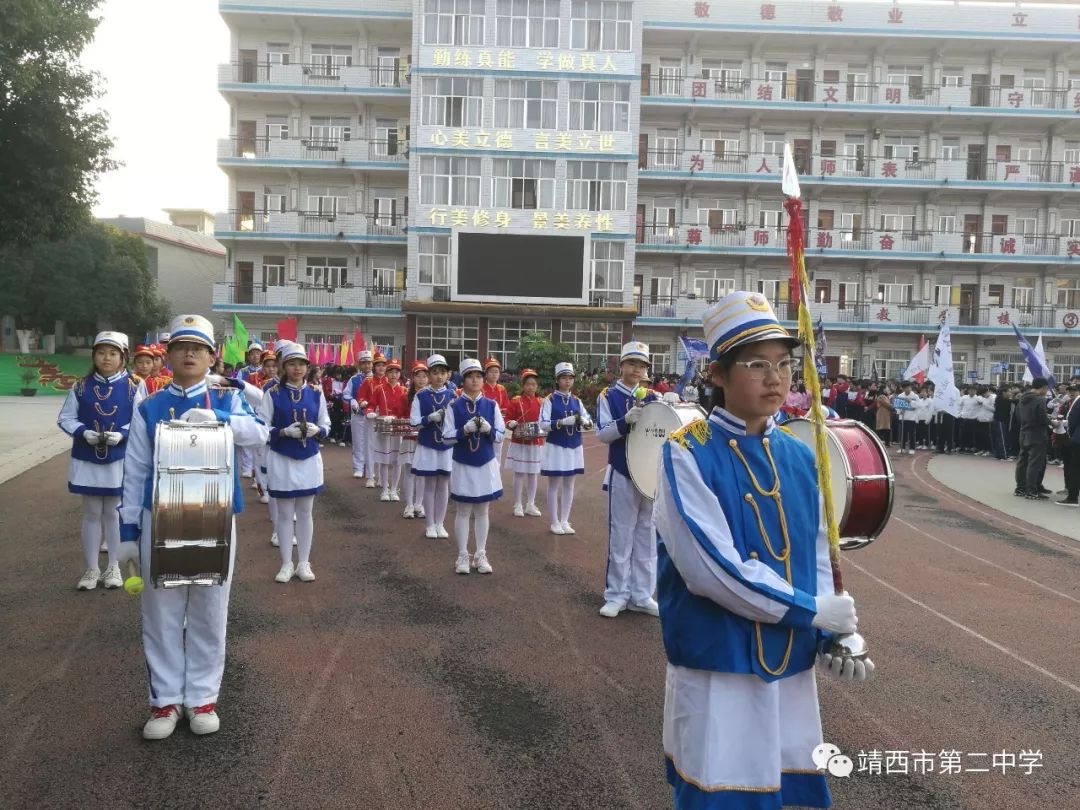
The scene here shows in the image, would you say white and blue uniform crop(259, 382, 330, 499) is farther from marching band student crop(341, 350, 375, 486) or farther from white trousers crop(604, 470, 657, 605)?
marching band student crop(341, 350, 375, 486)

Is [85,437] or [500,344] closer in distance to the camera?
[85,437]

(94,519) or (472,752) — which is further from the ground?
(94,519)

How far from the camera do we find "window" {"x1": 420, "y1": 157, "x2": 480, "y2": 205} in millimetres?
33500

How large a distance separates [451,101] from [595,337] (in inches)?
450

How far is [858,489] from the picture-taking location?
5.12 metres

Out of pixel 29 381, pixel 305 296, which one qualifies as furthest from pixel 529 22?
pixel 29 381

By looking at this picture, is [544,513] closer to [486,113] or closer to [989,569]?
[989,569]

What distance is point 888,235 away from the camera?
36875 mm

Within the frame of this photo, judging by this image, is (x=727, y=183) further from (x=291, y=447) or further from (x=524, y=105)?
(x=291, y=447)

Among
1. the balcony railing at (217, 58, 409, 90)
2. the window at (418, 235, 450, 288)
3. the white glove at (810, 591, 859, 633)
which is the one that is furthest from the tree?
the balcony railing at (217, 58, 409, 90)

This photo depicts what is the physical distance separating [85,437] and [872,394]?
22.0 meters

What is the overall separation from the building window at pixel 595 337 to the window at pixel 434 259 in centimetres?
559

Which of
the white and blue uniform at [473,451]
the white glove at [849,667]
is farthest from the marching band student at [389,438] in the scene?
the white glove at [849,667]

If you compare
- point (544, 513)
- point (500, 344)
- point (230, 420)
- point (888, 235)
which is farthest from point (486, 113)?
point (230, 420)
